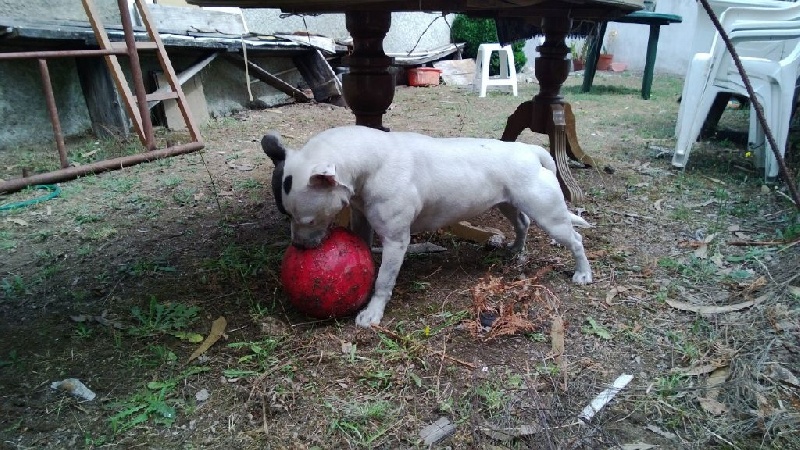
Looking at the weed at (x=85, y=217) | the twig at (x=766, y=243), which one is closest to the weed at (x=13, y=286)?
the weed at (x=85, y=217)

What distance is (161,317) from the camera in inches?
87.1

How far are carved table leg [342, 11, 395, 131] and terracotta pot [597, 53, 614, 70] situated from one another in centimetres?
1192

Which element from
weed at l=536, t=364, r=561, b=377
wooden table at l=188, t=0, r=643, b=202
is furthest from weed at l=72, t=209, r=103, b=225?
weed at l=536, t=364, r=561, b=377

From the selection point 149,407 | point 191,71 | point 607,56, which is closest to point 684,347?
point 149,407

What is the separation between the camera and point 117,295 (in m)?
2.41

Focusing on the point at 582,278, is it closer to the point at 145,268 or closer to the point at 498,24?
the point at 145,268

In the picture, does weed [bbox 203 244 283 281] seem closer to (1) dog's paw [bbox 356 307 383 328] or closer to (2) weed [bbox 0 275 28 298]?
(1) dog's paw [bbox 356 307 383 328]

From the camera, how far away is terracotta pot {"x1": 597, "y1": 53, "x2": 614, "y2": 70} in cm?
1352

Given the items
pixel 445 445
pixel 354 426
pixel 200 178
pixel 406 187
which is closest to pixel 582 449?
pixel 445 445

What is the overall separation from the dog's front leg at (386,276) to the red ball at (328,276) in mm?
62

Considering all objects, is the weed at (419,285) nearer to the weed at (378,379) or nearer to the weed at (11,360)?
the weed at (378,379)

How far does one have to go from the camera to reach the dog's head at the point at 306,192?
1.97m

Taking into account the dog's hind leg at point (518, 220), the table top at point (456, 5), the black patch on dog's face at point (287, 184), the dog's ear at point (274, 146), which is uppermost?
the table top at point (456, 5)

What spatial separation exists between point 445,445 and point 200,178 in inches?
128
